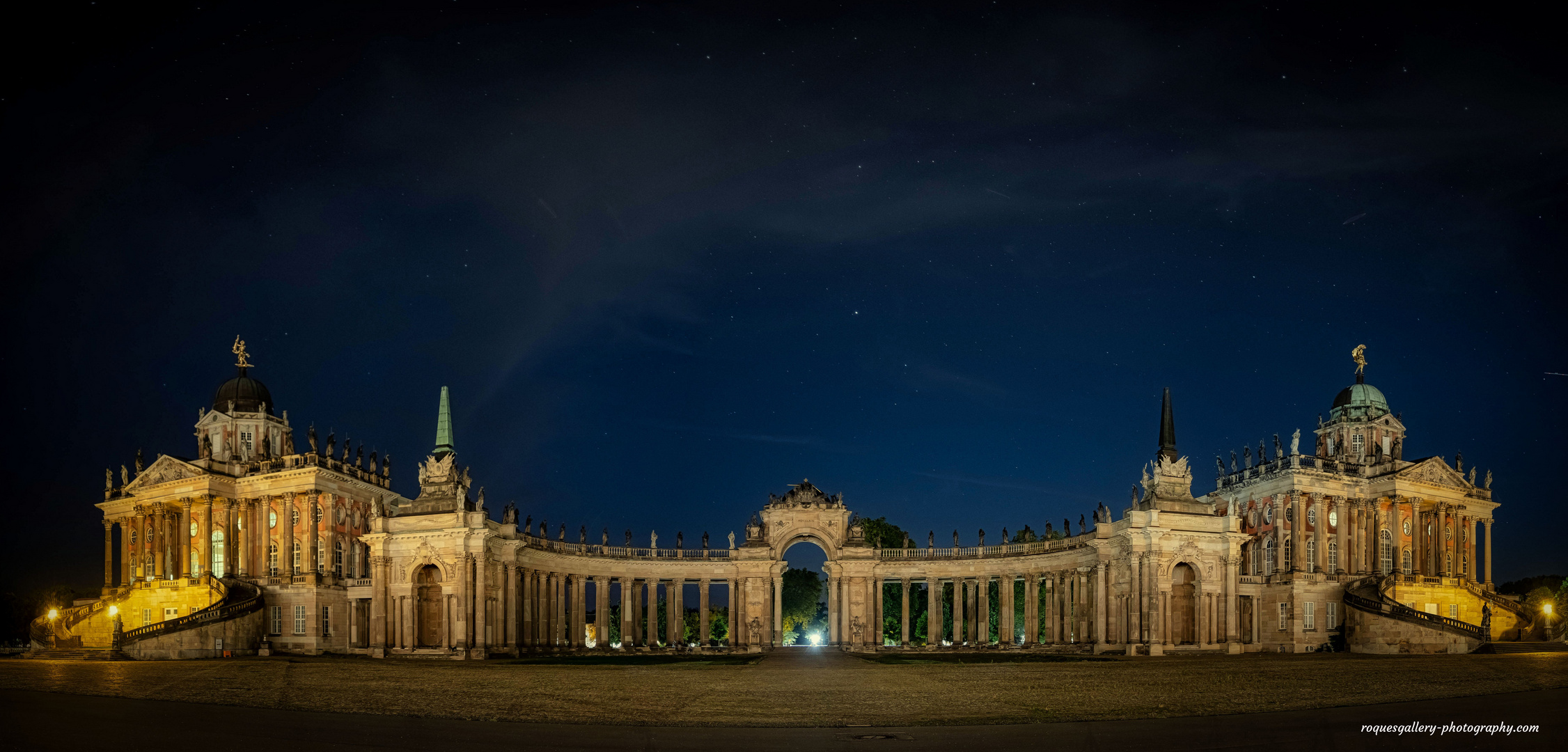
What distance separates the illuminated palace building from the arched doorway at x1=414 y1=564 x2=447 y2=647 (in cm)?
12

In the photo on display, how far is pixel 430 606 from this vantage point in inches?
2736


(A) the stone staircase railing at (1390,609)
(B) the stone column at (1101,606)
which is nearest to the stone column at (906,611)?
(B) the stone column at (1101,606)

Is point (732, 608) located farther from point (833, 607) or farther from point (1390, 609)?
point (1390, 609)

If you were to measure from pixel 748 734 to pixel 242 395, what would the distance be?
72603 mm

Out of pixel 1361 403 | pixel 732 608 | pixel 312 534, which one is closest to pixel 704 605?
pixel 732 608

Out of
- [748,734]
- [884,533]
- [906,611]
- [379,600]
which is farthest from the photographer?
[884,533]

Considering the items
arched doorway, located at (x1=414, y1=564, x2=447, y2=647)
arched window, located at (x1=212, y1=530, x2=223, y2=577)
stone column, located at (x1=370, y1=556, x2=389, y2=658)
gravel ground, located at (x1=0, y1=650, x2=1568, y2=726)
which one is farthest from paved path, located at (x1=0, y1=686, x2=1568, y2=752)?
arched window, located at (x1=212, y1=530, x2=223, y2=577)

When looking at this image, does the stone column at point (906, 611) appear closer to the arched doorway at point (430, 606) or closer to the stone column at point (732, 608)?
the stone column at point (732, 608)

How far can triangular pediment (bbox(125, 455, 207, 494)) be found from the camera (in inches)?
3150

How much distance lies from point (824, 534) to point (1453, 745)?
2404 inches

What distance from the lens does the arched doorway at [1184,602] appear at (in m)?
69.1

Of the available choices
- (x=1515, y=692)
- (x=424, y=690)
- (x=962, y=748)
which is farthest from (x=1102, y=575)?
(x=962, y=748)

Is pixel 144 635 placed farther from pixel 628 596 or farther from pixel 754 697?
pixel 754 697

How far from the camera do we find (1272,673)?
4378cm
